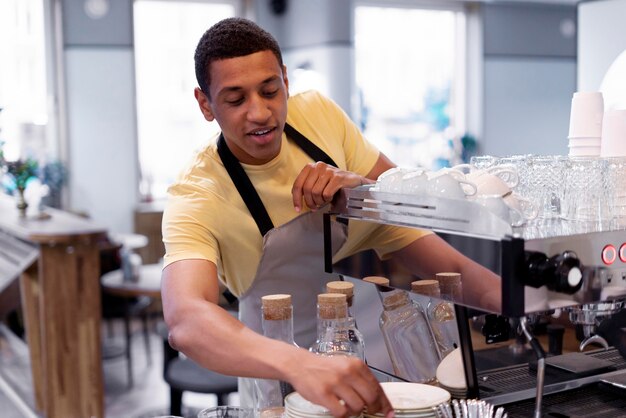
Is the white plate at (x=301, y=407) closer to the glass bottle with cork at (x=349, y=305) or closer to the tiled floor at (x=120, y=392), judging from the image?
the glass bottle with cork at (x=349, y=305)

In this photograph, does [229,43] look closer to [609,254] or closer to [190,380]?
[609,254]

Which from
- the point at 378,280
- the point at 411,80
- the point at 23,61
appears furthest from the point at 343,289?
the point at 411,80

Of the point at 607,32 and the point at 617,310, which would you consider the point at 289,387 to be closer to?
the point at 617,310

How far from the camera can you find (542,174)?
1591 mm

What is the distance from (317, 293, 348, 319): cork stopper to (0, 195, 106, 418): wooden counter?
10.4ft

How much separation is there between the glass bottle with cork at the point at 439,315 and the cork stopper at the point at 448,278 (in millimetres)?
20

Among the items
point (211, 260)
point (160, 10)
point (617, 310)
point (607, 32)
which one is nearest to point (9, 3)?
point (160, 10)

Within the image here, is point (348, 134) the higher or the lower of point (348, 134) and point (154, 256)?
the higher

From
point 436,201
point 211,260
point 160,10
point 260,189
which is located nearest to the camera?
point 436,201

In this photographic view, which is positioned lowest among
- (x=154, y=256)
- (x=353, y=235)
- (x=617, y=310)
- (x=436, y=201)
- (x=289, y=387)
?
(x=154, y=256)

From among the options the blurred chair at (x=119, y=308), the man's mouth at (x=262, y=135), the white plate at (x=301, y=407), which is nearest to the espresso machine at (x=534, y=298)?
the man's mouth at (x=262, y=135)

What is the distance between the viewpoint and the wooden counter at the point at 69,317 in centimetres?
437

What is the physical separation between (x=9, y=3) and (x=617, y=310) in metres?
7.32

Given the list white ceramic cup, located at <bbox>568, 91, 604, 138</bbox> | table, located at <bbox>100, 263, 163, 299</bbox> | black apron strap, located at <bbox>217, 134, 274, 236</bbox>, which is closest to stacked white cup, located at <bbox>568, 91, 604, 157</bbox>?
white ceramic cup, located at <bbox>568, 91, 604, 138</bbox>
